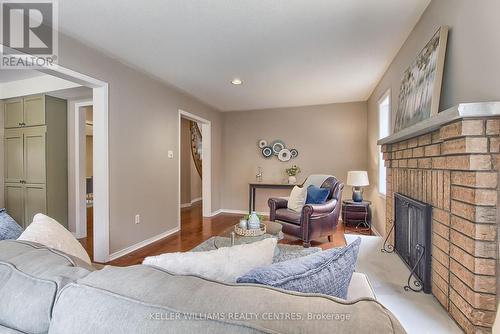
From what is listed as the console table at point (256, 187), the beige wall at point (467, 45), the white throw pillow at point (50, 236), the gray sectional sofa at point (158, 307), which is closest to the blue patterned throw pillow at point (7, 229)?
the white throw pillow at point (50, 236)

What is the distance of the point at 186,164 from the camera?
6391 millimetres

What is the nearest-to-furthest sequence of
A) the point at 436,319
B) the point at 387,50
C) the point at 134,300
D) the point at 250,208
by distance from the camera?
the point at 134,300 < the point at 436,319 < the point at 387,50 < the point at 250,208

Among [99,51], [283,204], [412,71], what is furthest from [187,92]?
[412,71]

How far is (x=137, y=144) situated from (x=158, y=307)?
2917mm

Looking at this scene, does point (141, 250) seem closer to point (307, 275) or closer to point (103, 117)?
point (103, 117)

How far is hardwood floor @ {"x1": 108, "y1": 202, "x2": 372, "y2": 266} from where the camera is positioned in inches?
115

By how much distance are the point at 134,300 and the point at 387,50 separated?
301 cm

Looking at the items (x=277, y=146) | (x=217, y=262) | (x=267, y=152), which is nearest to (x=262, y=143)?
(x=267, y=152)

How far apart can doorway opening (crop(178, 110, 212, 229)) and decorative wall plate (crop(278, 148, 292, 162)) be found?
4.84ft

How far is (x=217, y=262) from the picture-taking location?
0.79m

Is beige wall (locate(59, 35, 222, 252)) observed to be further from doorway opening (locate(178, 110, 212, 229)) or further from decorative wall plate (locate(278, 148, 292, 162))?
decorative wall plate (locate(278, 148, 292, 162))

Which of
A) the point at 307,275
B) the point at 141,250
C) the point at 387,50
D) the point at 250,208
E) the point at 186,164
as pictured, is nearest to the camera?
the point at 307,275

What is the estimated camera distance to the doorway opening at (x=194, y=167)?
16.5 feet

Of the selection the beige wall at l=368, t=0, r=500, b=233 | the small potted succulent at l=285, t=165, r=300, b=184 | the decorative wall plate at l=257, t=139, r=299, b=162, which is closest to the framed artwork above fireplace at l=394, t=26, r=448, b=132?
the beige wall at l=368, t=0, r=500, b=233
